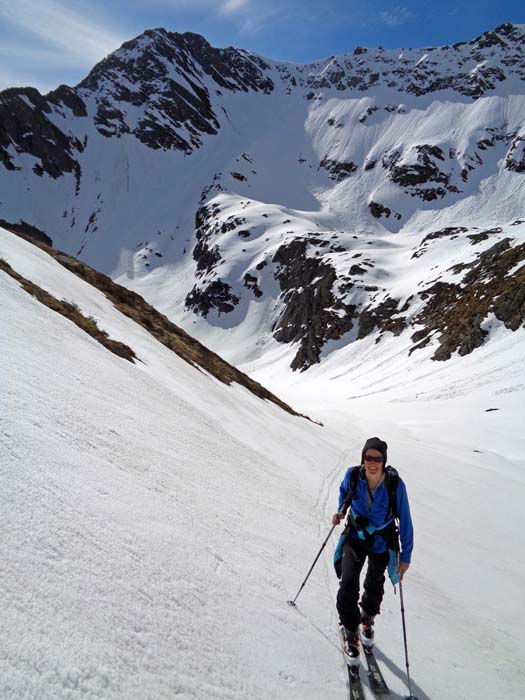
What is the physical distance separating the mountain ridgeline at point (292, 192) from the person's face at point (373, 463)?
39.5 m

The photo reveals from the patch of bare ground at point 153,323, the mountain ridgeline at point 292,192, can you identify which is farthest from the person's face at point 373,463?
the mountain ridgeline at point 292,192

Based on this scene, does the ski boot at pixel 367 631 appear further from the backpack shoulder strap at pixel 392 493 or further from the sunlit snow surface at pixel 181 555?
the backpack shoulder strap at pixel 392 493

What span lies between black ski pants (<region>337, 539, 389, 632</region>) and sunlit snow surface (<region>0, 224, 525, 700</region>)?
378 mm

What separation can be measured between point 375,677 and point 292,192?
15112cm

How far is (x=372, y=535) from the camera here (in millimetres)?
4504

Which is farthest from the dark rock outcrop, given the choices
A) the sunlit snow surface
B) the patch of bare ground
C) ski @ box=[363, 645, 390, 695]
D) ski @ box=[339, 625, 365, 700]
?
ski @ box=[339, 625, 365, 700]

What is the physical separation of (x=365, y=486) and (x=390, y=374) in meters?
42.6

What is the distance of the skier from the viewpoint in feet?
14.4

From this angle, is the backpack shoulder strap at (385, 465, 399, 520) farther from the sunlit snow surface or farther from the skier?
the sunlit snow surface

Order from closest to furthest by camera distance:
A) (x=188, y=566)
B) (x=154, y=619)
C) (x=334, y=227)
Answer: (x=154, y=619)
(x=188, y=566)
(x=334, y=227)

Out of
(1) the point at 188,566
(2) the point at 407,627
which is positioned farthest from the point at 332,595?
(1) the point at 188,566

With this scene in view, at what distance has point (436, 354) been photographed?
4206 centimetres

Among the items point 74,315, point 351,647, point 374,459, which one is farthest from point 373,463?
point 74,315

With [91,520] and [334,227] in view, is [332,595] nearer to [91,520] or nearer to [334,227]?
[91,520]
